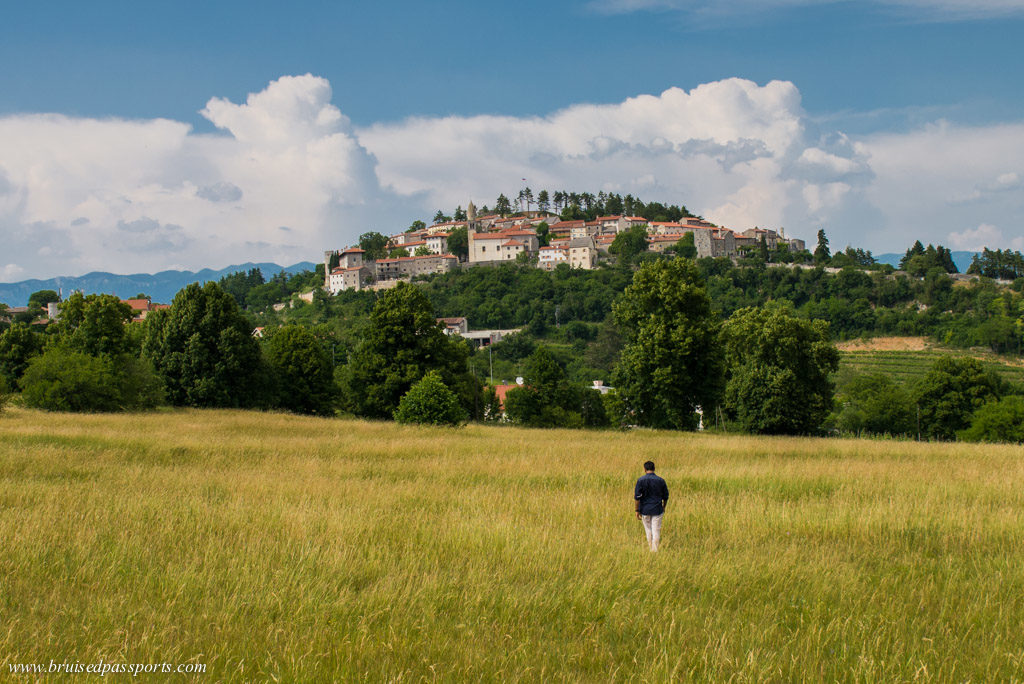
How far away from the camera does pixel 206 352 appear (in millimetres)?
42594

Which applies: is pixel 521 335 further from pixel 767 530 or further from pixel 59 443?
pixel 767 530

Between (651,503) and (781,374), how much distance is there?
2877 centimetres

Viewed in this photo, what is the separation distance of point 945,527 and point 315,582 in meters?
8.38

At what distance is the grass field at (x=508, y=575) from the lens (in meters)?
5.50

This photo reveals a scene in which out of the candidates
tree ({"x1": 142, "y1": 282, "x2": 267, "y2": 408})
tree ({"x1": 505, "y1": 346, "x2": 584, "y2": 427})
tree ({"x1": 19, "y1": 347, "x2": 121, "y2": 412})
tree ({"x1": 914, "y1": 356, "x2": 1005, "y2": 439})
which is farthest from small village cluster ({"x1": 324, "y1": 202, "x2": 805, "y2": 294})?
Result: tree ({"x1": 19, "y1": 347, "x2": 121, "y2": 412})

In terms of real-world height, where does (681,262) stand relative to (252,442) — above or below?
above

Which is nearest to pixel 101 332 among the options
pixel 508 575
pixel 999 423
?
pixel 508 575

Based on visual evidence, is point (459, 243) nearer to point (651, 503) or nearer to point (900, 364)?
point (900, 364)

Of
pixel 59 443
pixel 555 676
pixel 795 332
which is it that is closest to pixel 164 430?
pixel 59 443

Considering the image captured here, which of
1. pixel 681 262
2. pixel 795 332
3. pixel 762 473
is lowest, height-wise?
pixel 762 473

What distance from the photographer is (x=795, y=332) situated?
120ft

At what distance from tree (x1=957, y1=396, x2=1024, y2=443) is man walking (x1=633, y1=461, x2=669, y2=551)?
4783cm

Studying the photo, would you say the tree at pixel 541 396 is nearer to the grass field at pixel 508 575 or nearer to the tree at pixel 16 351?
the tree at pixel 16 351

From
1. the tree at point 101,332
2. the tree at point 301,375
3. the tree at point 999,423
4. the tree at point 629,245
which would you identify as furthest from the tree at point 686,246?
the tree at point 101,332
